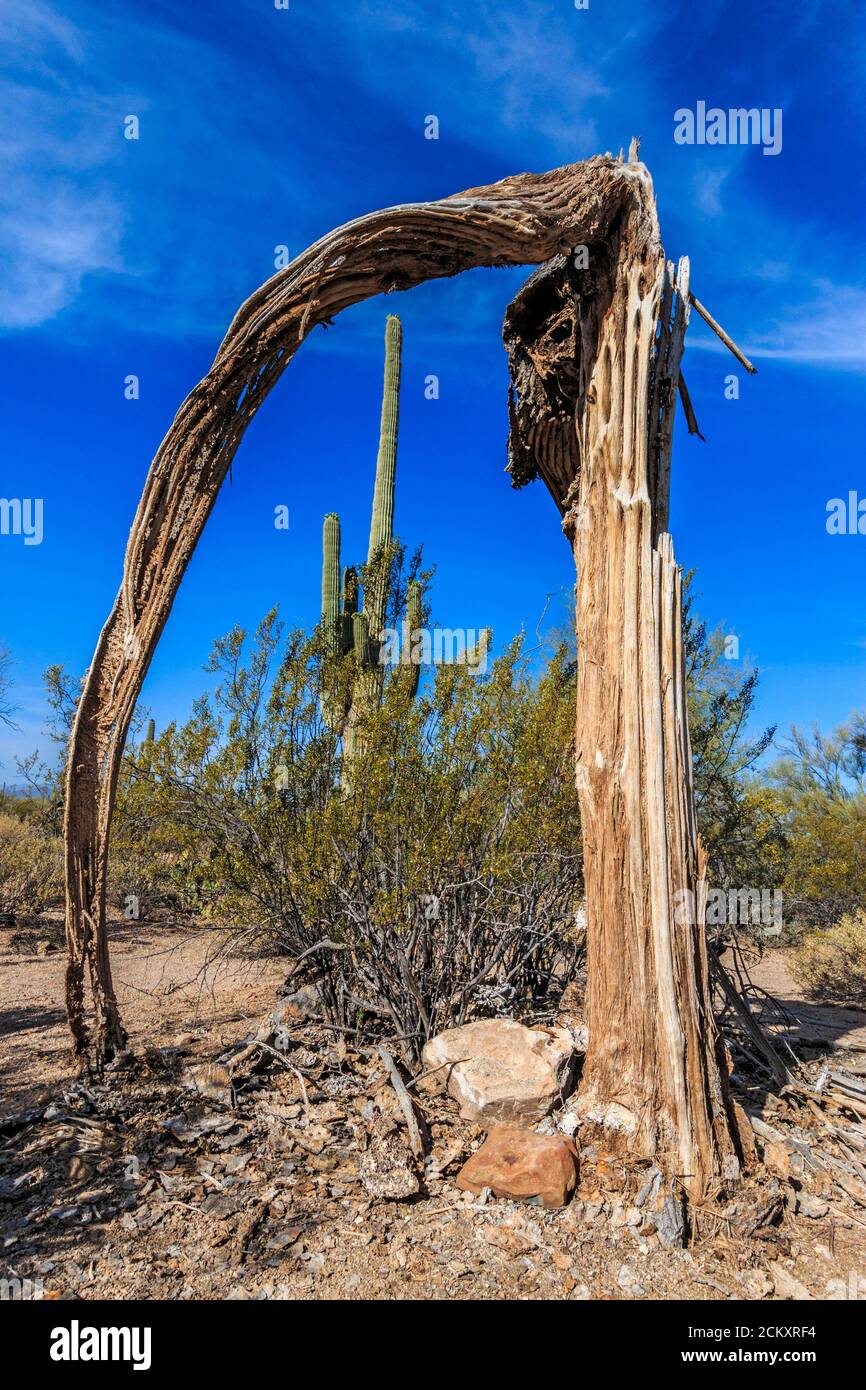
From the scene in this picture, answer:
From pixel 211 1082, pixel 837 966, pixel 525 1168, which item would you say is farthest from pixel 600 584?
pixel 837 966

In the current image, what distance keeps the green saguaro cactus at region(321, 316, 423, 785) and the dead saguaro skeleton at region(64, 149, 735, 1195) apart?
179 cm

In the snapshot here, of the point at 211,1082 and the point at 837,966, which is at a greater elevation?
the point at 211,1082

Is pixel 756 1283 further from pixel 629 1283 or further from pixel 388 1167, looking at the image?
pixel 388 1167

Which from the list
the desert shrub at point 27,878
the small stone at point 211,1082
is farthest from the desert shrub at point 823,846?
the desert shrub at point 27,878

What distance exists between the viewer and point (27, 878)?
9.55 metres

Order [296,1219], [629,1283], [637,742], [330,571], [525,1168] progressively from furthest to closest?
[330,571] < [637,742] < [525,1168] < [296,1219] < [629,1283]

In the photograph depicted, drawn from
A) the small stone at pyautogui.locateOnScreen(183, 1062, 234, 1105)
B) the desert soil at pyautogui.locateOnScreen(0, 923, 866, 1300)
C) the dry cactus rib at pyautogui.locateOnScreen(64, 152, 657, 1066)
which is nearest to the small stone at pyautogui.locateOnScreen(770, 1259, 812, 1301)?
the desert soil at pyautogui.locateOnScreen(0, 923, 866, 1300)

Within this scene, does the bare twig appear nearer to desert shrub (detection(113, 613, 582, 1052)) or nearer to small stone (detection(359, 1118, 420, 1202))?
desert shrub (detection(113, 613, 582, 1052))

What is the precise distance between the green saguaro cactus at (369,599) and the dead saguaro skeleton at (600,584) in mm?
1791

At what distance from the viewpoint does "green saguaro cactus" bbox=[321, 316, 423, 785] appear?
529cm

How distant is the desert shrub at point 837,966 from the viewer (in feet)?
24.6

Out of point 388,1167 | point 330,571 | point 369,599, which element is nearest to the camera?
point 388,1167

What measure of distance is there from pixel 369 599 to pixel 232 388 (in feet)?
15.9
